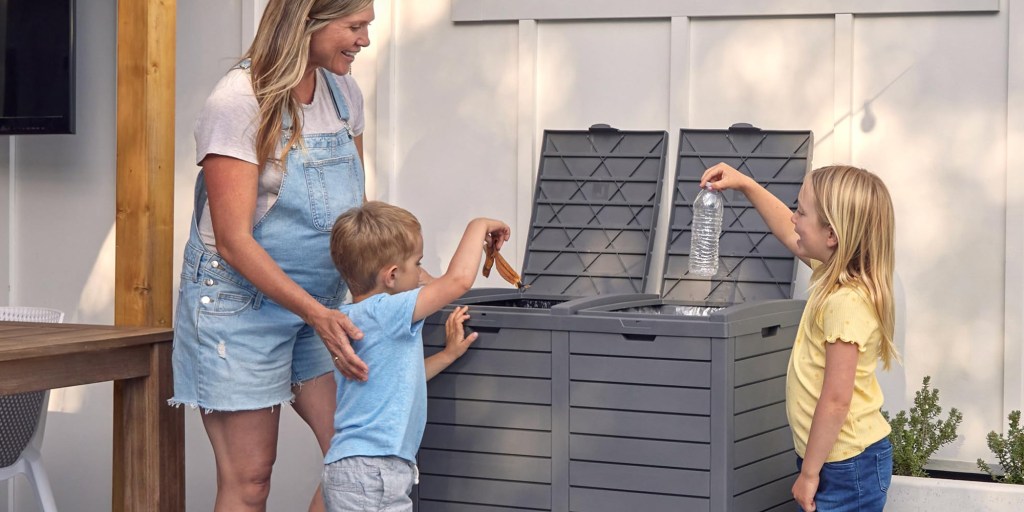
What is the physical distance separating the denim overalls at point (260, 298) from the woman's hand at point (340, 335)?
16 cm

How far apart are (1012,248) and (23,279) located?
324cm

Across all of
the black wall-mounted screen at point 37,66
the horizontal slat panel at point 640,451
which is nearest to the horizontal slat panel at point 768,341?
the horizontal slat panel at point 640,451

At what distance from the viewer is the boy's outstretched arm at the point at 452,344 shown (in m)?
2.71

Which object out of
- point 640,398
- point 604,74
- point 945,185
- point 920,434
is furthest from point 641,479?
point 604,74

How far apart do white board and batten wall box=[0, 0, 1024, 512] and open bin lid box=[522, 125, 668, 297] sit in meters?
0.13

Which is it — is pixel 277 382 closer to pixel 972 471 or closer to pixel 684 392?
pixel 684 392

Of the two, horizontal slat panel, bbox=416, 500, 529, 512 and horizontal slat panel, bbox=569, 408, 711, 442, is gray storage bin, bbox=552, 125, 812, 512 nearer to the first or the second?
horizontal slat panel, bbox=569, 408, 711, 442

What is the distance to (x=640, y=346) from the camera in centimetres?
256

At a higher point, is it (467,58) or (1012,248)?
(467,58)

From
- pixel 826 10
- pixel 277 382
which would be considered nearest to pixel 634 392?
pixel 277 382

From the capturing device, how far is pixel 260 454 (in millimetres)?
2521

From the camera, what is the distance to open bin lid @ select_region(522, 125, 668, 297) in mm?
3246

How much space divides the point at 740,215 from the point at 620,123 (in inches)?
18.8

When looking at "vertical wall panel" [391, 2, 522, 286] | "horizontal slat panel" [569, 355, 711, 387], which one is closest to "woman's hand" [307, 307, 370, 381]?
"horizontal slat panel" [569, 355, 711, 387]
